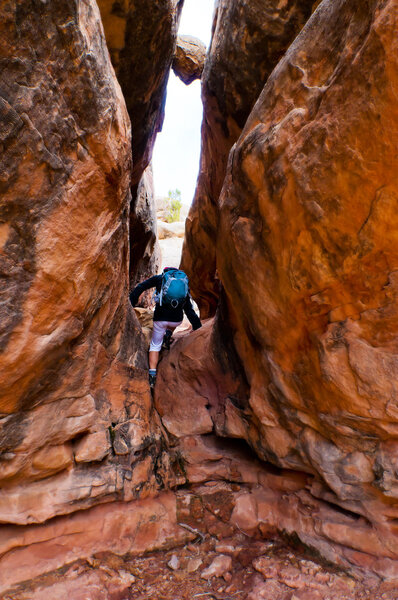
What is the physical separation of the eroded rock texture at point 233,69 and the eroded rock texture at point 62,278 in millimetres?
2890

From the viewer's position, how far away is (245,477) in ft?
15.1

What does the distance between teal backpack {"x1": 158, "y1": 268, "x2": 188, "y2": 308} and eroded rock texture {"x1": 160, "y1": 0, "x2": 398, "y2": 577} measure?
3.57 feet

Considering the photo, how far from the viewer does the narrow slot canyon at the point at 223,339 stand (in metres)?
2.69

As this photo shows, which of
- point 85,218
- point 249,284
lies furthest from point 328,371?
point 85,218

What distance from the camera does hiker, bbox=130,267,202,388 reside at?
5090mm

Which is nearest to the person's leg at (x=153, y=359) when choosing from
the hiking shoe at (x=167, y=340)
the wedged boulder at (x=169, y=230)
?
the hiking shoe at (x=167, y=340)

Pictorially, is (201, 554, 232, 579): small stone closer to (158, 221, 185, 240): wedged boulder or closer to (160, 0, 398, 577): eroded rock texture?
(160, 0, 398, 577): eroded rock texture

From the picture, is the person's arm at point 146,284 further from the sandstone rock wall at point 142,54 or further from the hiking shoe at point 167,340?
the sandstone rock wall at point 142,54

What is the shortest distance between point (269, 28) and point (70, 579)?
709 centimetres

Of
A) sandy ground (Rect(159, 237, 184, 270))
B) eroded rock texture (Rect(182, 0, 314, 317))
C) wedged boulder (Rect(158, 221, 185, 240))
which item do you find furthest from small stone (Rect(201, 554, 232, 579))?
wedged boulder (Rect(158, 221, 185, 240))

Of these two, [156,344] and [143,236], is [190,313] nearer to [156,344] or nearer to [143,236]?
[156,344]

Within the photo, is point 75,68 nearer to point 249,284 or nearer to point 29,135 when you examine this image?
point 29,135

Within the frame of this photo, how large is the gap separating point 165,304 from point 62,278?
2300mm

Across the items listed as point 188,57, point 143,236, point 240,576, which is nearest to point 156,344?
point 240,576
